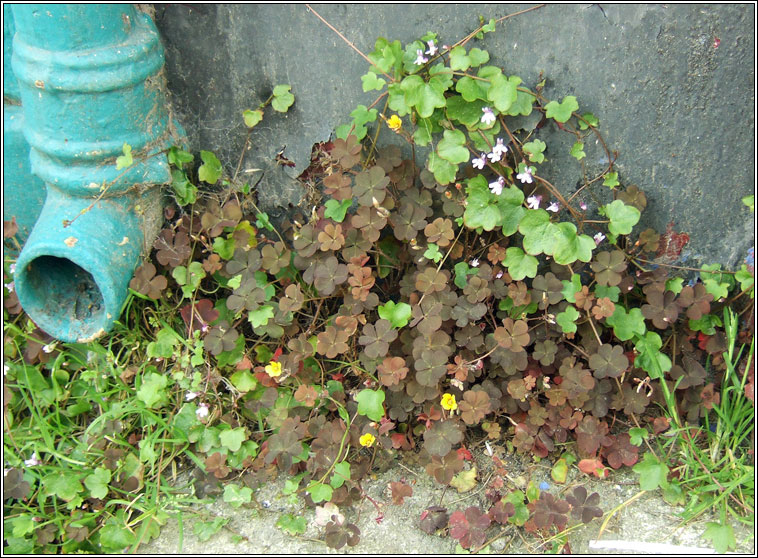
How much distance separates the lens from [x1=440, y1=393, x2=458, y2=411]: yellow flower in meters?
1.96

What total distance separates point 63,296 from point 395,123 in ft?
4.47

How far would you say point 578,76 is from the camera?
2006 millimetres

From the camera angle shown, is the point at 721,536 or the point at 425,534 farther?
the point at 425,534

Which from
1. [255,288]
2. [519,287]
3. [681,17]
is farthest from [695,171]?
[255,288]

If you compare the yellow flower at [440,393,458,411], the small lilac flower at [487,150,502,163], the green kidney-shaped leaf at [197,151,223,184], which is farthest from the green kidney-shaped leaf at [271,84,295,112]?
the yellow flower at [440,393,458,411]

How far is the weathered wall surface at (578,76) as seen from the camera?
193 centimetres

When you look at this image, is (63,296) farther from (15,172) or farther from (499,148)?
(499,148)

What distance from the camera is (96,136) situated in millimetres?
2090

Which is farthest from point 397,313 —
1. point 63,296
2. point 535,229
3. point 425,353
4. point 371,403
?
point 63,296

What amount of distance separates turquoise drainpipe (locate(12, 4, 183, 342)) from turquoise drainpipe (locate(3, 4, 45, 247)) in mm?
260

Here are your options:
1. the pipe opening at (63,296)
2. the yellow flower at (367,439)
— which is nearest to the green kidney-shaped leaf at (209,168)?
the pipe opening at (63,296)

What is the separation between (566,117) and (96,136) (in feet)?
4.97

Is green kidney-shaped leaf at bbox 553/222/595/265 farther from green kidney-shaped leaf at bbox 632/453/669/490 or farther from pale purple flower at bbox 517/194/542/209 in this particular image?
green kidney-shaped leaf at bbox 632/453/669/490

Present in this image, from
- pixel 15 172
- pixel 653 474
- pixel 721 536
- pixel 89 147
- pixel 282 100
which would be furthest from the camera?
pixel 15 172
